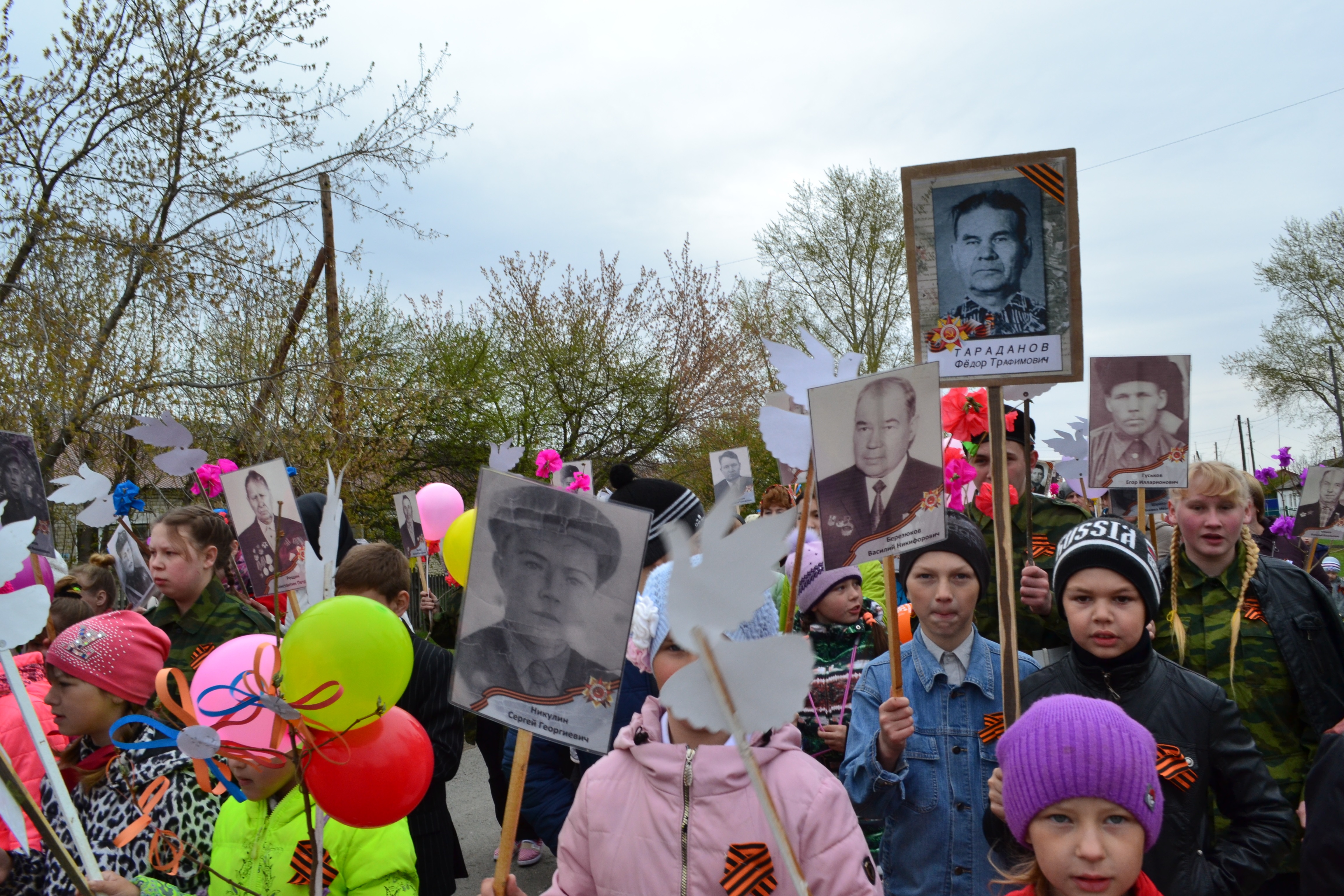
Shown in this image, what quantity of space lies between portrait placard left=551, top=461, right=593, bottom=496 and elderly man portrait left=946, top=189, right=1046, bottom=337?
3421 millimetres

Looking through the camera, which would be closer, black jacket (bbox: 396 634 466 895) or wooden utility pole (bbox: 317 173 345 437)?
black jacket (bbox: 396 634 466 895)

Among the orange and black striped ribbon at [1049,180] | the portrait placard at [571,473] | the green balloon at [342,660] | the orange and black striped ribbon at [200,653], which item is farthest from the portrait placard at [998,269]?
the portrait placard at [571,473]

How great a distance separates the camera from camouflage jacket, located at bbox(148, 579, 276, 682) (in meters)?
3.69

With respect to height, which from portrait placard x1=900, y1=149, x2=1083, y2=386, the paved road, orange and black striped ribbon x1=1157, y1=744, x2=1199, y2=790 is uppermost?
portrait placard x1=900, y1=149, x2=1083, y2=386

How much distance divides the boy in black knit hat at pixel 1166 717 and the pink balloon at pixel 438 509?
4321 millimetres

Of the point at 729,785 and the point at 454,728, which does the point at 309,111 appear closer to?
A: the point at 454,728

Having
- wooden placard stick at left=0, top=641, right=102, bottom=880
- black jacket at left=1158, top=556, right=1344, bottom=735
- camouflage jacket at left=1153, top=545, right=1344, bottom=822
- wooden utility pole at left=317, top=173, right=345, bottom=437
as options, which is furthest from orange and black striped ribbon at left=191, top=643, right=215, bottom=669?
wooden utility pole at left=317, top=173, right=345, bottom=437

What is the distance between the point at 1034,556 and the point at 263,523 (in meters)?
2.95

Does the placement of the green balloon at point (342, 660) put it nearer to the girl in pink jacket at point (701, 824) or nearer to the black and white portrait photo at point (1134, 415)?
the girl in pink jacket at point (701, 824)

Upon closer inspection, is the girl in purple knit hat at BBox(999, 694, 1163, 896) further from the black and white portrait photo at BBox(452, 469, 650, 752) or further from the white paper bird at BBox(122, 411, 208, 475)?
the white paper bird at BBox(122, 411, 208, 475)

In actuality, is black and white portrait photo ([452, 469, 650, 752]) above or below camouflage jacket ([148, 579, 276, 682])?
above

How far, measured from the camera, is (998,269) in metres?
2.59

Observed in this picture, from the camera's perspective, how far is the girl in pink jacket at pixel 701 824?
1.85 m

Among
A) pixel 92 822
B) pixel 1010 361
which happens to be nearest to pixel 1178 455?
pixel 1010 361
